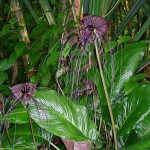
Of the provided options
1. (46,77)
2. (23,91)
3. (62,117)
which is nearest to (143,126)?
(62,117)

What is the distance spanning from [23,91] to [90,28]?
0.14 m

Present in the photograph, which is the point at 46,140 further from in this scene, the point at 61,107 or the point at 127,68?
the point at 127,68

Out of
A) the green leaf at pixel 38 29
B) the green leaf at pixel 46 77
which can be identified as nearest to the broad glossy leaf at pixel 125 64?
the green leaf at pixel 46 77

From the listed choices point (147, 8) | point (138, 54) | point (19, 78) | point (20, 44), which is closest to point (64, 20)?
point (20, 44)

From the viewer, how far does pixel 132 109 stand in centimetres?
63

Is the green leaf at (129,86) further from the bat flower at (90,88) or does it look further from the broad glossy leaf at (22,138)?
the broad glossy leaf at (22,138)

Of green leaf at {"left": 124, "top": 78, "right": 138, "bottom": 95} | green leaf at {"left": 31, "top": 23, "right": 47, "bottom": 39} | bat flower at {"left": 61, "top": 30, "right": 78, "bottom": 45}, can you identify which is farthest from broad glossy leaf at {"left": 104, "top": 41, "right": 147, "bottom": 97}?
green leaf at {"left": 31, "top": 23, "right": 47, "bottom": 39}

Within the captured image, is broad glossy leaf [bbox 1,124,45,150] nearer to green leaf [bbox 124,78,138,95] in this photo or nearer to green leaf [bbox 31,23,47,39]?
green leaf [bbox 124,78,138,95]

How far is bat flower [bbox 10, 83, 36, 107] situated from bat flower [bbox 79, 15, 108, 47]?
4.4 inches

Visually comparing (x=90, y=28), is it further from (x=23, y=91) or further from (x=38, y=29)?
(x=38, y=29)

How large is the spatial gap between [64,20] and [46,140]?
39 centimetres

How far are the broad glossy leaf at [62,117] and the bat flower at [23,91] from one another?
0.23ft

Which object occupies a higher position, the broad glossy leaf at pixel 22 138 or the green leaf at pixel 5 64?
the green leaf at pixel 5 64

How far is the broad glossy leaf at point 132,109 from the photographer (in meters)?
0.61
